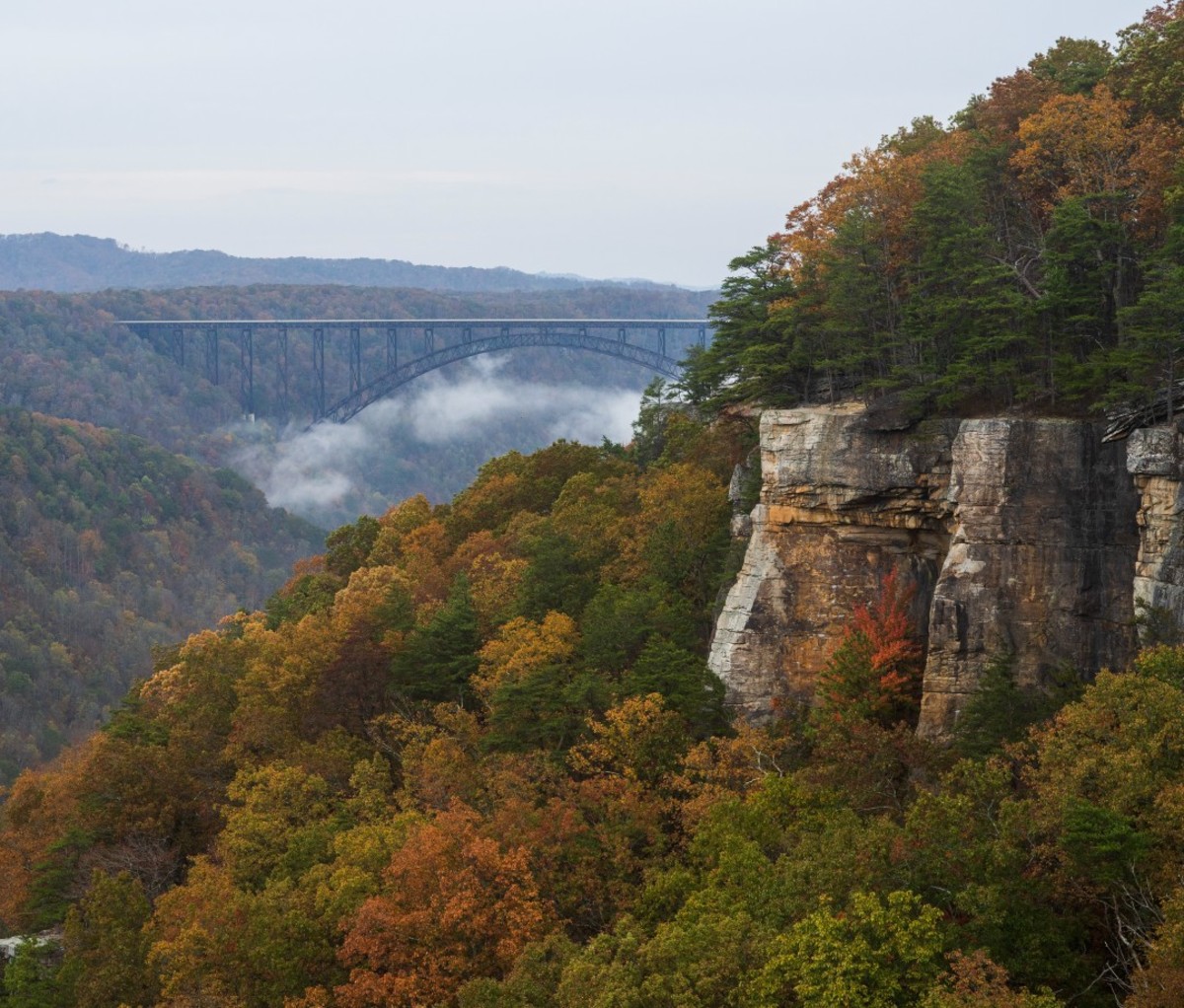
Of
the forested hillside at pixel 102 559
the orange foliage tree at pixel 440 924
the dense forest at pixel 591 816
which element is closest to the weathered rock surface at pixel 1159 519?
the dense forest at pixel 591 816

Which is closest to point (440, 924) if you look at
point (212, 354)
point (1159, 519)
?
point (1159, 519)

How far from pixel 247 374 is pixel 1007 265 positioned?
105247 mm

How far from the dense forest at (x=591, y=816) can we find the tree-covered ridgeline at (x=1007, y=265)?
3.98 metres

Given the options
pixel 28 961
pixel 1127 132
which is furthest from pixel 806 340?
pixel 28 961

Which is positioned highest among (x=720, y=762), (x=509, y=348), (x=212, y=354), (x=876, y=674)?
(x=509, y=348)

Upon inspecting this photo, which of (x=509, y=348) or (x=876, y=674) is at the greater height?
(x=509, y=348)

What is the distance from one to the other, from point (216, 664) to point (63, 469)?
64760 millimetres

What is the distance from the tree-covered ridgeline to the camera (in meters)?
23.5

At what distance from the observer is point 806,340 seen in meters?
29.1

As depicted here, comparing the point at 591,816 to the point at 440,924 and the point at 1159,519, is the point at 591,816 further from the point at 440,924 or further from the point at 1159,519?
the point at 1159,519

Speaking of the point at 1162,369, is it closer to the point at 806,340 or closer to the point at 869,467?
the point at 869,467

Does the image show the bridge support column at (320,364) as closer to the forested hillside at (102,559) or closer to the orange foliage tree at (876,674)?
the forested hillside at (102,559)

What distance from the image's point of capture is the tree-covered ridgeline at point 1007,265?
23.5 metres

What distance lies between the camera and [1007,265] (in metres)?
25.0
